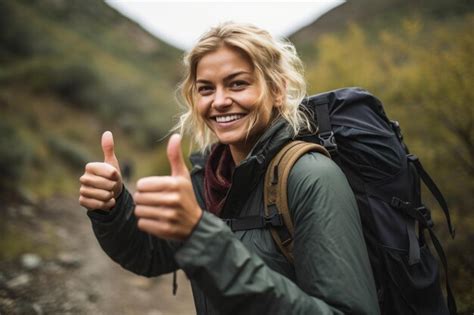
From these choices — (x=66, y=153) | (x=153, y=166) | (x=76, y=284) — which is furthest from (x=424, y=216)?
(x=153, y=166)

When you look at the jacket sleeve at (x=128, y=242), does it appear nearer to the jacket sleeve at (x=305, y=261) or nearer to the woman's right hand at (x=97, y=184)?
the woman's right hand at (x=97, y=184)

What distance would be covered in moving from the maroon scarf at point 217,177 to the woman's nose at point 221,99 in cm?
43

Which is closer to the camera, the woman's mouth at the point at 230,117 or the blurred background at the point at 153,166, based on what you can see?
the woman's mouth at the point at 230,117

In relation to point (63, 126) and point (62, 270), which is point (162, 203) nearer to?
point (62, 270)

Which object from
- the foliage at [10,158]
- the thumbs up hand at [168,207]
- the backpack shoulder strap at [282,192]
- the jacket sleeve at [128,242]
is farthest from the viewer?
the foliage at [10,158]

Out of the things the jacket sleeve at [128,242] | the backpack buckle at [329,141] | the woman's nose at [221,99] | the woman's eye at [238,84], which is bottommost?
the jacket sleeve at [128,242]

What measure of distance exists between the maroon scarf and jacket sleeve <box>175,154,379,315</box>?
563 millimetres

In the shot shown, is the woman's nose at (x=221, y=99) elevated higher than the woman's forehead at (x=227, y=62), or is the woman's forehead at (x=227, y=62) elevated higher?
the woman's forehead at (x=227, y=62)

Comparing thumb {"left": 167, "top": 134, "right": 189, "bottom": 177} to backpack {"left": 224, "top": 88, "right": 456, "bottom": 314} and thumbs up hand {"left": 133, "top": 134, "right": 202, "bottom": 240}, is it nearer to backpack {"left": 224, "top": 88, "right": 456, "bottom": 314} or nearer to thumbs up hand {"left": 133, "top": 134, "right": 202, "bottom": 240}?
thumbs up hand {"left": 133, "top": 134, "right": 202, "bottom": 240}

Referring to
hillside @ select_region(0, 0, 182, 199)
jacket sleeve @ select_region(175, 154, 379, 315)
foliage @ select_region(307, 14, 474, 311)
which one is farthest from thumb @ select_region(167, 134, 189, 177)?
hillside @ select_region(0, 0, 182, 199)

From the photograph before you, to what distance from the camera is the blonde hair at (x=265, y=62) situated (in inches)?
71.3

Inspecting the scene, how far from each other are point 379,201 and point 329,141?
397 mm

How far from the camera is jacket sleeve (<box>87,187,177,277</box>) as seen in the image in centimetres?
179

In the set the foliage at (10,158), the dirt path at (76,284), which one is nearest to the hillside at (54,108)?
the foliage at (10,158)
